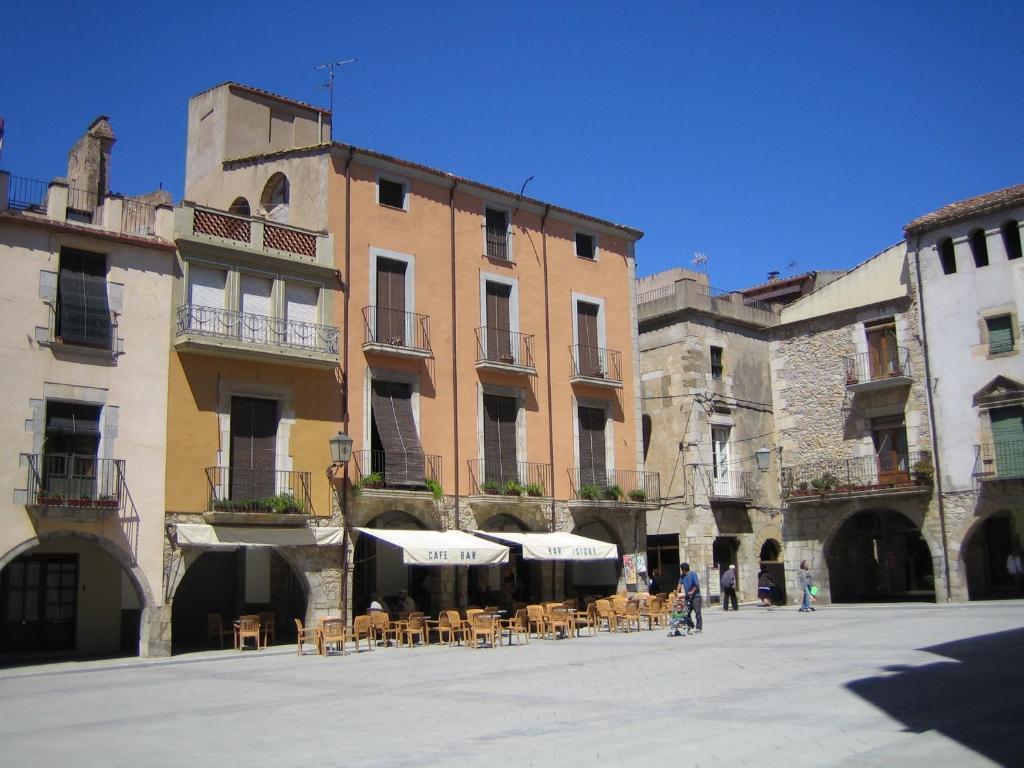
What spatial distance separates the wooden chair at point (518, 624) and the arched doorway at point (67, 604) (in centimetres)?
→ 771

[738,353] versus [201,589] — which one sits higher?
[738,353]

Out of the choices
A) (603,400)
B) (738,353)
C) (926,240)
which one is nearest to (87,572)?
(603,400)

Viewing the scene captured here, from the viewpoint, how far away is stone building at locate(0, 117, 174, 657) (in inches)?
750

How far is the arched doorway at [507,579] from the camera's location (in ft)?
86.1

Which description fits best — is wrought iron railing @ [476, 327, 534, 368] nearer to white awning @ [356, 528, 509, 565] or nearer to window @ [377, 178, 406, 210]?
window @ [377, 178, 406, 210]

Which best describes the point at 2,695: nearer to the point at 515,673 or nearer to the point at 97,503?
the point at 97,503

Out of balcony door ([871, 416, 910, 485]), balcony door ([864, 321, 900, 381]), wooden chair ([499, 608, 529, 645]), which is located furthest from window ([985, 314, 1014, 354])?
wooden chair ([499, 608, 529, 645])

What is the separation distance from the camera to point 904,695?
1048 cm

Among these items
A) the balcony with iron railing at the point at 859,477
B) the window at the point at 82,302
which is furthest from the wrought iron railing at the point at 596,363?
the window at the point at 82,302

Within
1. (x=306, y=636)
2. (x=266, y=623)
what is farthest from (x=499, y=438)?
(x=266, y=623)

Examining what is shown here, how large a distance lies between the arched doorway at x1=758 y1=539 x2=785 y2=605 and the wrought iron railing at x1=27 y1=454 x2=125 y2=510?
2177 cm

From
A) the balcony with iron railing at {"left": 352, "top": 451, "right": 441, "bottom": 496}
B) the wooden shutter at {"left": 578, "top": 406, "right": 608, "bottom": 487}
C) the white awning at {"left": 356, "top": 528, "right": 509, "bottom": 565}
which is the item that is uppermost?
the wooden shutter at {"left": 578, "top": 406, "right": 608, "bottom": 487}

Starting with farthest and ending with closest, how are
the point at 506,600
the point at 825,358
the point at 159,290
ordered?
the point at 825,358 < the point at 506,600 < the point at 159,290

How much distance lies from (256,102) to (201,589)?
12.8 meters
